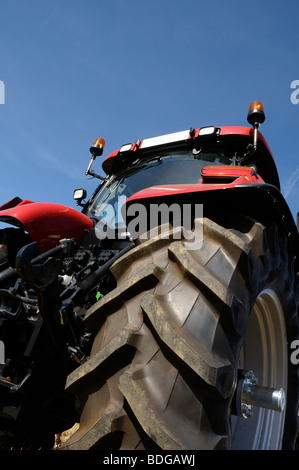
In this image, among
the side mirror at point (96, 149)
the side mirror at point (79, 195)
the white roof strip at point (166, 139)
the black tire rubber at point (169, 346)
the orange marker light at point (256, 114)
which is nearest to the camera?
the black tire rubber at point (169, 346)

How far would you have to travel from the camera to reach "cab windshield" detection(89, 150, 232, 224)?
3.04 meters

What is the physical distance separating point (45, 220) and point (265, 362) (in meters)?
1.78

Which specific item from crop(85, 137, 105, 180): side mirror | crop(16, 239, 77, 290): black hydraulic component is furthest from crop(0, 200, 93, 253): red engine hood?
crop(85, 137, 105, 180): side mirror

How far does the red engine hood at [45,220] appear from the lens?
2229 mm

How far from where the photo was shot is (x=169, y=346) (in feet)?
3.84

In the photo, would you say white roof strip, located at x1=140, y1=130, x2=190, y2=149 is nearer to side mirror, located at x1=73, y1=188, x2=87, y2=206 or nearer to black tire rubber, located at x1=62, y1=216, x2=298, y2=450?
side mirror, located at x1=73, y1=188, x2=87, y2=206

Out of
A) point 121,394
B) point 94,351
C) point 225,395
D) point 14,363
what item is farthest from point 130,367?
point 14,363

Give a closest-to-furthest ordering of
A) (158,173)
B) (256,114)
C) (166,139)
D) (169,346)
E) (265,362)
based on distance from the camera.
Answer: (169,346)
(265,362)
(256,114)
(158,173)
(166,139)

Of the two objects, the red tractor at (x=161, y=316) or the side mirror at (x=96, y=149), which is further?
the side mirror at (x=96, y=149)

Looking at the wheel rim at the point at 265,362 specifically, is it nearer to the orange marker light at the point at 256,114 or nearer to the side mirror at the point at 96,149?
the orange marker light at the point at 256,114

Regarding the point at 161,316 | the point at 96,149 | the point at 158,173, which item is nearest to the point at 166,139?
the point at 158,173

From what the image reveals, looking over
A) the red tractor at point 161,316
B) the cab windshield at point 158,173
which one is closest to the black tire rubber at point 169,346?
the red tractor at point 161,316

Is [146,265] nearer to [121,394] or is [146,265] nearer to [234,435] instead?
[121,394]

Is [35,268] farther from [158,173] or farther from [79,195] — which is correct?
[79,195]
